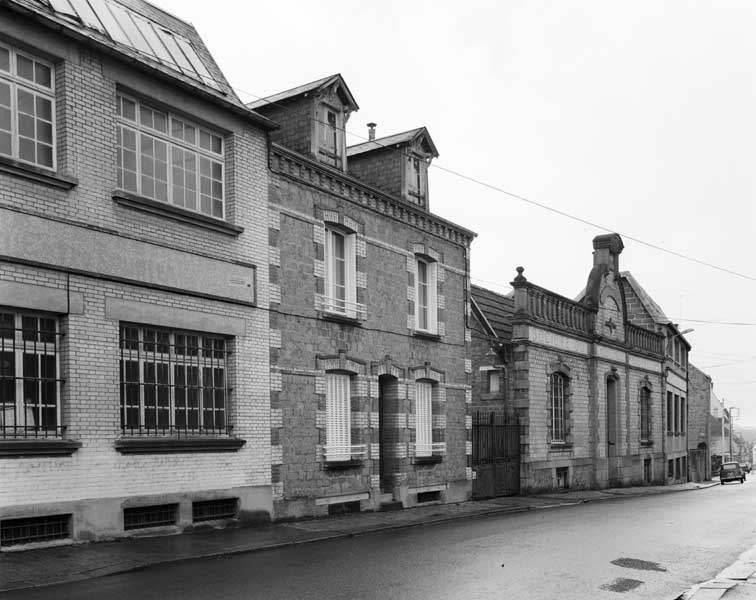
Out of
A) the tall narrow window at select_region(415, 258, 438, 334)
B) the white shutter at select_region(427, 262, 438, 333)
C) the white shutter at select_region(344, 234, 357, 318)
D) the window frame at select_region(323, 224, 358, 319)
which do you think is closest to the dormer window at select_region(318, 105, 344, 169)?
the window frame at select_region(323, 224, 358, 319)

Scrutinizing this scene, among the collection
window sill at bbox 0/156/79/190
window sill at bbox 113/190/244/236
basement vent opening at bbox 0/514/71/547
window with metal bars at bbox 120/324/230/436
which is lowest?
basement vent opening at bbox 0/514/71/547

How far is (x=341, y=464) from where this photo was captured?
19.8 meters

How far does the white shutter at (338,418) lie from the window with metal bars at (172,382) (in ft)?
11.2

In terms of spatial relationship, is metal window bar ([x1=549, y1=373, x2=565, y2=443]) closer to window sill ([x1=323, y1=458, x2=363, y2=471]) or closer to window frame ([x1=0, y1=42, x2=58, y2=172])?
window sill ([x1=323, y1=458, x2=363, y2=471])

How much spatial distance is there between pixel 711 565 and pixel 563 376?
19725mm

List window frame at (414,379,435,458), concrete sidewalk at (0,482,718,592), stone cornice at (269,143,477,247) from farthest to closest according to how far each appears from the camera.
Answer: window frame at (414,379,435,458)
stone cornice at (269,143,477,247)
concrete sidewalk at (0,482,718,592)

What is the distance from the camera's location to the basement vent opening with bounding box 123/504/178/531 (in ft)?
48.4

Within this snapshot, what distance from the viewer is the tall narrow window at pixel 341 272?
20250mm

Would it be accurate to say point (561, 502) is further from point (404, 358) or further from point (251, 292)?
point (251, 292)

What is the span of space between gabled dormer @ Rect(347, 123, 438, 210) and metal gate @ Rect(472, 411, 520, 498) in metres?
7.21

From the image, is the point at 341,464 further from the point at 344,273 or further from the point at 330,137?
the point at 330,137

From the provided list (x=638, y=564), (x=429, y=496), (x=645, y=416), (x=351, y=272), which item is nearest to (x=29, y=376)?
(x=351, y=272)

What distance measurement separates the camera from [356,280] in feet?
68.4

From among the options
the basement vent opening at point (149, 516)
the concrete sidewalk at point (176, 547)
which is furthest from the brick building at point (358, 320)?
the basement vent opening at point (149, 516)
